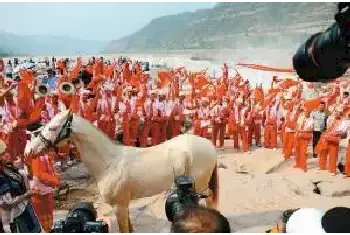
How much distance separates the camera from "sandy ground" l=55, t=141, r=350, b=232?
13.0ft

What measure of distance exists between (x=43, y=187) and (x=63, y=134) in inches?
13.2

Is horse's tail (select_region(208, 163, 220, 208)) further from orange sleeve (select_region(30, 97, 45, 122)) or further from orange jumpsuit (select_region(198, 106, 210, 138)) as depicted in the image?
orange sleeve (select_region(30, 97, 45, 122))

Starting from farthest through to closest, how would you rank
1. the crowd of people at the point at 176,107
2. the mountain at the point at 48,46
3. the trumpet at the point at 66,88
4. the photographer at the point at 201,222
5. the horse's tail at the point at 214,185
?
the crowd of people at the point at 176,107, the trumpet at the point at 66,88, the mountain at the point at 48,46, the horse's tail at the point at 214,185, the photographer at the point at 201,222

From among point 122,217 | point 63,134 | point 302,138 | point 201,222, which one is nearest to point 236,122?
point 302,138

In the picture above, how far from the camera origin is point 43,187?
3.42 metres

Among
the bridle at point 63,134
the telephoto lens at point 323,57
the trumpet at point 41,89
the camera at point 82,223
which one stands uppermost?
the telephoto lens at point 323,57

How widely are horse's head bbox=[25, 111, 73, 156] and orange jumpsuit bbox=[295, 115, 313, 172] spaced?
220cm

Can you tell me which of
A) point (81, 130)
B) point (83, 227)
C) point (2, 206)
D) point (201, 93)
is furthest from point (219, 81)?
point (83, 227)

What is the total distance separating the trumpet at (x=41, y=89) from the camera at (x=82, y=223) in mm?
2555

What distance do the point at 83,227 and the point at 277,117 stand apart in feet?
11.8

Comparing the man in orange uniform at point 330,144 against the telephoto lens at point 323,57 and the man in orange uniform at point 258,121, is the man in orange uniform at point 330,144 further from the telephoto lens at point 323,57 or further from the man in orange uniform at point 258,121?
the telephoto lens at point 323,57

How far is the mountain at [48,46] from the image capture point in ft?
13.8

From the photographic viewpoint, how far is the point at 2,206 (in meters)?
2.84

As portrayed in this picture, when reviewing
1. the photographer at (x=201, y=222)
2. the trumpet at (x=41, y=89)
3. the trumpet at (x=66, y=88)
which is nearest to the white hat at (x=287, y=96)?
the trumpet at (x=66, y=88)
